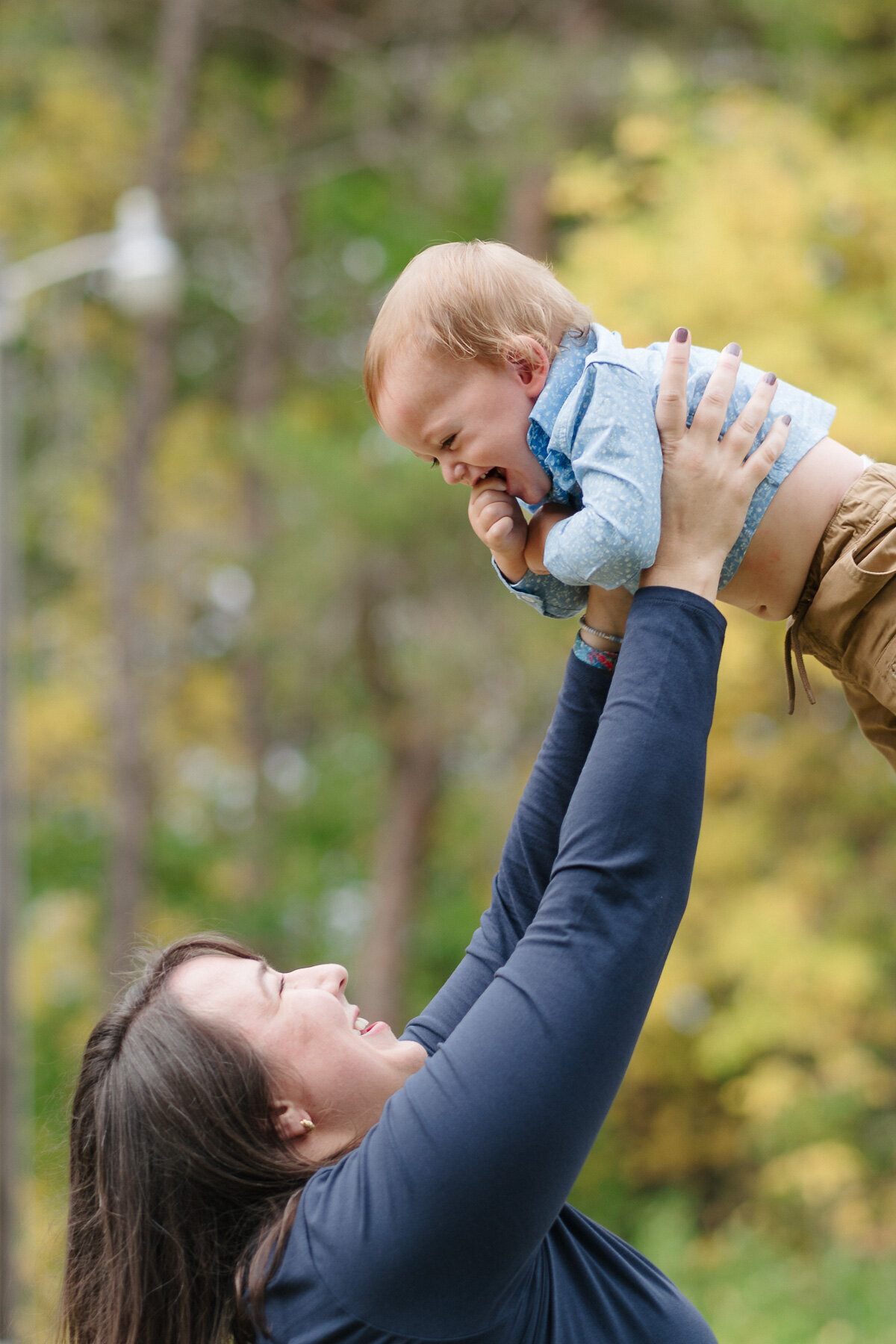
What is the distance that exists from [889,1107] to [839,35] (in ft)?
23.0

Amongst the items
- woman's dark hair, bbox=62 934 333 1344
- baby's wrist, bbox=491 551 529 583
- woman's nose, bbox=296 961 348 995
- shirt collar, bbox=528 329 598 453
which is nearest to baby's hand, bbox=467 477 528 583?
baby's wrist, bbox=491 551 529 583

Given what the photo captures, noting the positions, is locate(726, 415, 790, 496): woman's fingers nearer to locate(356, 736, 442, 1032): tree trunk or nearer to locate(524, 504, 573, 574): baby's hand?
locate(524, 504, 573, 574): baby's hand

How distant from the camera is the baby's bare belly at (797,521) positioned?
1679 mm

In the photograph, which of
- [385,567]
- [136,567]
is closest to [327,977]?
[385,567]

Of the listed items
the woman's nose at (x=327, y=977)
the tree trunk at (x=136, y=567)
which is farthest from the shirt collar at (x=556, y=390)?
the tree trunk at (x=136, y=567)

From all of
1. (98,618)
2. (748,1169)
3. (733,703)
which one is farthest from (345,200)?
(748,1169)

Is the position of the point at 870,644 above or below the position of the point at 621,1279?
above

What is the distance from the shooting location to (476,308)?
1.67 m

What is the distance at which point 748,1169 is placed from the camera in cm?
1158

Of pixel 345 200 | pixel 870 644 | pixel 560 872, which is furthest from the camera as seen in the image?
pixel 345 200

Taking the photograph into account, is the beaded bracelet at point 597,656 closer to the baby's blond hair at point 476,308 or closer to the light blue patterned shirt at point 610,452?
the light blue patterned shirt at point 610,452

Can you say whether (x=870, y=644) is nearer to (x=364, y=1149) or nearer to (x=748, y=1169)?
(x=364, y=1149)

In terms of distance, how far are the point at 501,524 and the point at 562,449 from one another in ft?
0.49

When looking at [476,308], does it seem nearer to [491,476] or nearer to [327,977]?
[491,476]
